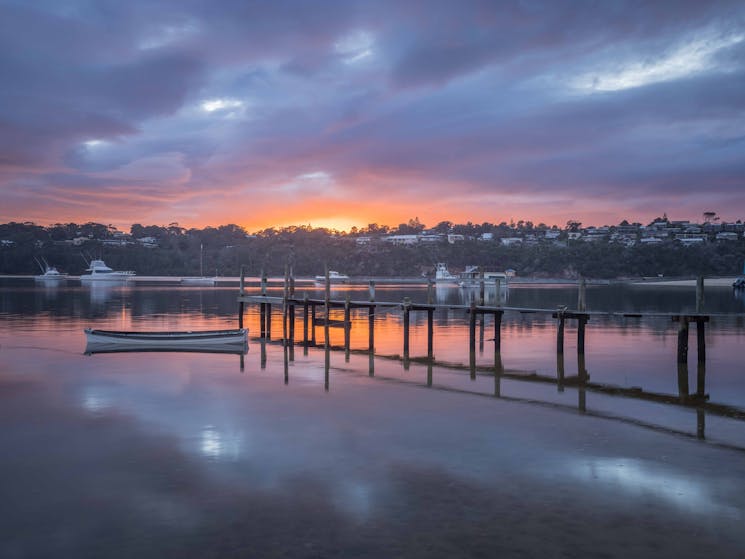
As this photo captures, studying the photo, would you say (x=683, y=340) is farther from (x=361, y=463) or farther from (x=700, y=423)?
(x=361, y=463)

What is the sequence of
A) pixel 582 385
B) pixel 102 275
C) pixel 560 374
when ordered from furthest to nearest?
pixel 102 275 < pixel 560 374 < pixel 582 385

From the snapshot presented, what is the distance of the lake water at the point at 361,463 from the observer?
919cm

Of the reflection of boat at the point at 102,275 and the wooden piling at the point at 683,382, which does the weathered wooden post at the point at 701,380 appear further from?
the reflection of boat at the point at 102,275

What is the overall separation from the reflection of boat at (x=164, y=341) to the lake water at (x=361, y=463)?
16.0 feet

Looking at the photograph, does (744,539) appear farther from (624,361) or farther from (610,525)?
(624,361)

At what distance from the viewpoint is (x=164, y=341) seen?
101ft

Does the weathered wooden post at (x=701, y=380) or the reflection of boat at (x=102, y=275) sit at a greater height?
the reflection of boat at (x=102, y=275)

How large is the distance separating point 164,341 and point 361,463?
67.0 feet

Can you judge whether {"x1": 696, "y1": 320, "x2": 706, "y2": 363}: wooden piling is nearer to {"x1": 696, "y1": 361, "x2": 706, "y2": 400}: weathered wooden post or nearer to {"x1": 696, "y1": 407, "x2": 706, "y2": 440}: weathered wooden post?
{"x1": 696, "y1": 361, "x2": 706, "y2": 400}: weathered wooden post

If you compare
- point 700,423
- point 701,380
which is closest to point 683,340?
point 701,380

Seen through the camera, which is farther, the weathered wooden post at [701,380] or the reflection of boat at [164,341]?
the reflection of boat at [164,341]

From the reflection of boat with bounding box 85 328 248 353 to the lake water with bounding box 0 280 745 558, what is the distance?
16.0 ft

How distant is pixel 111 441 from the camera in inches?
569

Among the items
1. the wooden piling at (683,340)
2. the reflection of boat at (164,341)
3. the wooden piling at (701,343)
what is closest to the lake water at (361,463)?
the wooden piling at (683,340)
